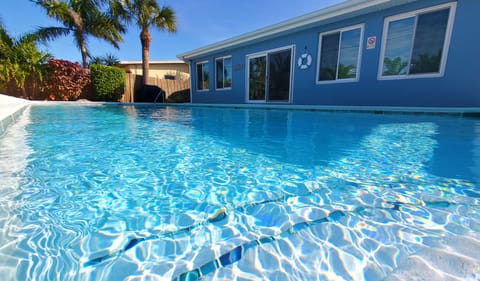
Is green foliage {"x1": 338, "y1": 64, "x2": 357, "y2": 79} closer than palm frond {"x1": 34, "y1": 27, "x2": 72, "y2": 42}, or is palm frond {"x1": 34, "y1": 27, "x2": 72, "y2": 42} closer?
green foliage {"x1": 338, "y1": 64, "x2": 357, "y2": 79}

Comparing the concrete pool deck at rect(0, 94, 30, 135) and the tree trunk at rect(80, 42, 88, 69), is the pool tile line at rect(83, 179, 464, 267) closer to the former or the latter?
the concrete pool deck at rect(0, 94, 30, 135)

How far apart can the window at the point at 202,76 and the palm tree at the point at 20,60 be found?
22.9 feet

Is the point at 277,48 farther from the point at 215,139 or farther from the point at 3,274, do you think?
the point at 3,274

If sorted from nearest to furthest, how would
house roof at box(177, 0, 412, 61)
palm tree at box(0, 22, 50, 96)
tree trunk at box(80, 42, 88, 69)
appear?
1. house roof at box(177, 0, 412, 61)
2. palm tree at box(0, 22, 50, 96)
3. tree trunk at box(80, 42, 88, 69)

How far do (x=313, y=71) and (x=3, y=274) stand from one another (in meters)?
6.88

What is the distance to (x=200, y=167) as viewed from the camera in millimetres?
1900

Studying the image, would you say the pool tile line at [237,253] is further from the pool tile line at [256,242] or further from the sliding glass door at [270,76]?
the sliding glass door at [270,76]

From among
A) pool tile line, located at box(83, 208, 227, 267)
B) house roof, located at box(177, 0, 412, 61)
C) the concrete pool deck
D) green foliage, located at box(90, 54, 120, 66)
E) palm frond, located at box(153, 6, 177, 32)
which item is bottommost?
pool tile line, located at box(83, 208, 227, 267)

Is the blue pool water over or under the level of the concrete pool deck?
under

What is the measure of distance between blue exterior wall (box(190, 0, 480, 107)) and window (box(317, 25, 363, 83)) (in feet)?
0.48

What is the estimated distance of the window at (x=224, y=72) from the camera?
29.4 feet

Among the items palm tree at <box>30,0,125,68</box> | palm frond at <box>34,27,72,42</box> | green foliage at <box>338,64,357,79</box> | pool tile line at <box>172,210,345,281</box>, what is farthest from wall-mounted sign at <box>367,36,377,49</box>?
palm frond at <box>34,27,72,42</box>

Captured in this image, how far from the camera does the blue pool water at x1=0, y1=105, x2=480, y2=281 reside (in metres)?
0.85

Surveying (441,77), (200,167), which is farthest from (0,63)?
(441,77)
